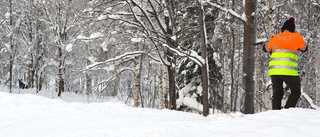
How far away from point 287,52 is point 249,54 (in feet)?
1.99

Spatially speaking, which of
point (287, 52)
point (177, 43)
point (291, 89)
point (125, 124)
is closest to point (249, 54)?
point (287, 52)

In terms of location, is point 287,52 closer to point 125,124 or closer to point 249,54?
point 249,54

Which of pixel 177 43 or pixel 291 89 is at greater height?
pixel 177 43

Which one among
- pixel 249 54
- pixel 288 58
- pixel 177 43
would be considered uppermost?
pixel 177 43

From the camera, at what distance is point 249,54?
3996mm

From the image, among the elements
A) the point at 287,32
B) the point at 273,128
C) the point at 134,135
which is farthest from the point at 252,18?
the point at 134,135

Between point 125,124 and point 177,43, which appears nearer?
point 125,124

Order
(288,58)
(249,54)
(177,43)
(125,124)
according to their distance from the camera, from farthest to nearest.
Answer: (177,43)
(249,54)
(288,58)
(125,124)

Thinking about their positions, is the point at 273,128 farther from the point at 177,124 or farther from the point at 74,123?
the point at 74,123

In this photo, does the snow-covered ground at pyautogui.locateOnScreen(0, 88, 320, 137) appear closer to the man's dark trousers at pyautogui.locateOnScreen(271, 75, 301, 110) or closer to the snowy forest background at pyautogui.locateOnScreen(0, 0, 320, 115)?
the man's dark trousers at pyautogui.locateOnScreen(271, 75, 301, 110)

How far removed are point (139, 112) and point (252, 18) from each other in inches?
105

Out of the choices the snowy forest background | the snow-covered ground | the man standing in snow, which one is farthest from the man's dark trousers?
the snow-covered ground

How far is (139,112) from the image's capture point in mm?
3254

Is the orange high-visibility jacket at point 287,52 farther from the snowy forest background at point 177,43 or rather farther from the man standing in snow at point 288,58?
the snowy forest background at point 177,43
